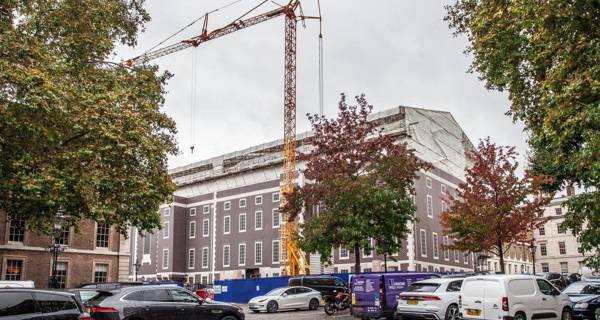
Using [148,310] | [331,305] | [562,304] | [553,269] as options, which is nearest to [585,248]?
[562,304]

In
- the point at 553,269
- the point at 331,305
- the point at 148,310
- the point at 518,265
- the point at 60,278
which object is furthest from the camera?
the point at 553,269

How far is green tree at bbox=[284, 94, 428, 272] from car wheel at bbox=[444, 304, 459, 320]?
13715mm

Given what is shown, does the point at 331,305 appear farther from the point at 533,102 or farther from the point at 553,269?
the point at 553,269

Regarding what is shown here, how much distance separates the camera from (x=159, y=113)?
23891 mm

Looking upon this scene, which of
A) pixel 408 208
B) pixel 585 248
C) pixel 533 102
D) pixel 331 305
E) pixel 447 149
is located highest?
pixel 447 149

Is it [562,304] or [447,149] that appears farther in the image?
[447,149]

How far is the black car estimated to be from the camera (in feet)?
A: 50.3

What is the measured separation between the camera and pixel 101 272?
41.2 metres

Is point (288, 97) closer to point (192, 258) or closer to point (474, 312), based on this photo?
point (192, 258)

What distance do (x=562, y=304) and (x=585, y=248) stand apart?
3205 millimetres

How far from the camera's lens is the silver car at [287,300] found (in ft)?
101

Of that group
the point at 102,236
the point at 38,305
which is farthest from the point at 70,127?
the point at 102,236

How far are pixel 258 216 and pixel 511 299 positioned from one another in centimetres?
4971

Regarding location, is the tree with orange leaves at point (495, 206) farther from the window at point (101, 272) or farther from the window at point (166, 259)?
the window at point (166, 259)
